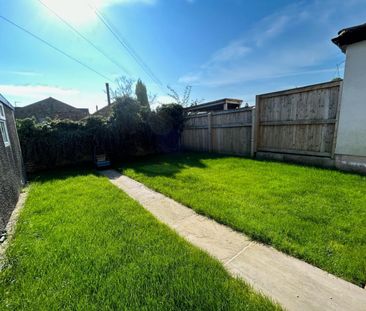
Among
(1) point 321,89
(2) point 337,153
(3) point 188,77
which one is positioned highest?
(3) point 188,77

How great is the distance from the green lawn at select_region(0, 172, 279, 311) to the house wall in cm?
503

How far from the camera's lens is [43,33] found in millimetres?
7031

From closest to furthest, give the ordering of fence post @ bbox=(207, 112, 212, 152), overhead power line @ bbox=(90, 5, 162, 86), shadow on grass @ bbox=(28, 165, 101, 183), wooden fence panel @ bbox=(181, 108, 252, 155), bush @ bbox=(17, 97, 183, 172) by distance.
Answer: shadow on grass @ bbox=(28, 165, 101, 183), bush @ bbox=(17, 97, 183, 172), wooden fence panel @ bbox=(181, 108, 252, 155), overhead power line @ bbox=(90, 5, 162, 86), fence post @ bbox=(207, 112, 212, 152)

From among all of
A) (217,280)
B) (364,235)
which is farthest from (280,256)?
(364,235)

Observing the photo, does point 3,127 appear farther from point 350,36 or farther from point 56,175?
point 350,36

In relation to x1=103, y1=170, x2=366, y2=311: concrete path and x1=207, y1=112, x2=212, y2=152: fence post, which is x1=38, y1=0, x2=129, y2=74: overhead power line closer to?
x1=207, y1=112, x2=212, y2=152: fence post

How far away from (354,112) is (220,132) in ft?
14.7

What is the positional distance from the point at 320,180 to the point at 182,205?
10.6ft

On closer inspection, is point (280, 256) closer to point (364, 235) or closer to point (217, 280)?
point (217, 280)

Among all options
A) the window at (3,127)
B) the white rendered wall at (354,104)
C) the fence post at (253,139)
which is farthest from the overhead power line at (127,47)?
the white rendered wall at (354,104)

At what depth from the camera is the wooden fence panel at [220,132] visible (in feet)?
23.6

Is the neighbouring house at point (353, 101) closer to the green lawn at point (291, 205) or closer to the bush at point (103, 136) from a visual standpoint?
the green lawn at point (291, 205)

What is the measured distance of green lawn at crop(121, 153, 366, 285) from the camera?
195 cm

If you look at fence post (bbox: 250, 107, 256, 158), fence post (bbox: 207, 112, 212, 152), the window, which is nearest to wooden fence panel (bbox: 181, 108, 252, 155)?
fence post (bbox: 207, 112, 212, 152)
